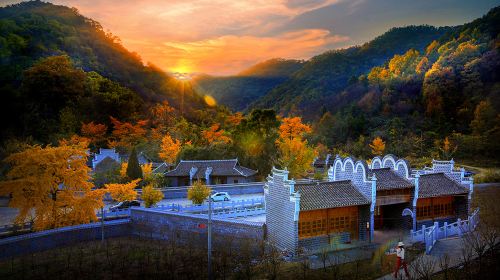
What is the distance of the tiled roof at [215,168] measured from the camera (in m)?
41.2

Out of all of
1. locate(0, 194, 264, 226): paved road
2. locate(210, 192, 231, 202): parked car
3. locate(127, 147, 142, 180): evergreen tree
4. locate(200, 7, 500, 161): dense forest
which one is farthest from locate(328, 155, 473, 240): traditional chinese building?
locate(200, 7, 500, 161): dense forest

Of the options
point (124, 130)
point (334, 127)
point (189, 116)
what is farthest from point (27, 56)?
point (334, 127)

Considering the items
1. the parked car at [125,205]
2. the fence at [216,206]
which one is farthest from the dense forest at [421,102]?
the parked car at [125,205]

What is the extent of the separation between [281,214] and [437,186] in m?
9.88

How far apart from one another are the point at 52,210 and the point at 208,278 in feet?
39.4

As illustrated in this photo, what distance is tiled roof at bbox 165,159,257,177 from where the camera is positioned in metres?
41.2

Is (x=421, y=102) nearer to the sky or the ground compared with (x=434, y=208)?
nearer to the sky

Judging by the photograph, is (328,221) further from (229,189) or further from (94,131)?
(94,131)

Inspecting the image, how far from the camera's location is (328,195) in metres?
21.8

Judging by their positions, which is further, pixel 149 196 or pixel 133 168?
pixel 133 168

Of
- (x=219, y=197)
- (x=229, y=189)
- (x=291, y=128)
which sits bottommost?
(x=229, y=189)

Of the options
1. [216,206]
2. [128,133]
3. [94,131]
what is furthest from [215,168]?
[94,131]

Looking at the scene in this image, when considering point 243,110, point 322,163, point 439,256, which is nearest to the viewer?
point 439,256

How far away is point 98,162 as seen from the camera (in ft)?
148
